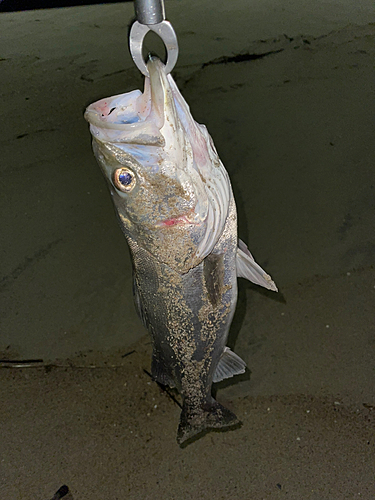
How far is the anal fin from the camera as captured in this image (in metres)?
1.90

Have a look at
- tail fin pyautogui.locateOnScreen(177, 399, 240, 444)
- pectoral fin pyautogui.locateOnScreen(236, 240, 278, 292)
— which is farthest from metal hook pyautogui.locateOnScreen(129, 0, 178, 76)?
tail fin pyautogui.locateOnScreen(177, 399, 240, 444)

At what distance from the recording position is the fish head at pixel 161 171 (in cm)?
122

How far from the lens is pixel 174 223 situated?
4.61ft

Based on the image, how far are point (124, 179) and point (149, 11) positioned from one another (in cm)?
54

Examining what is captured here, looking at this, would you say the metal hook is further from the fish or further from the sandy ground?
the sandy ground

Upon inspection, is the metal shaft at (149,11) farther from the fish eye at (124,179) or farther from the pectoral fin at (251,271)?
the pectoral fin at (251,271)

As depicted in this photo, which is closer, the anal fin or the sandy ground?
the anal fin

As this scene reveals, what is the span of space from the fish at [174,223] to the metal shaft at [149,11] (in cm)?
16

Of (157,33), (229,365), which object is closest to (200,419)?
(229,365)

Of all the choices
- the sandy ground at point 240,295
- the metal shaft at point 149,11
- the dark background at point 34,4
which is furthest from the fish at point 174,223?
the dark background at point 34,4

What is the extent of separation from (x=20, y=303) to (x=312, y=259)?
7.89 feet

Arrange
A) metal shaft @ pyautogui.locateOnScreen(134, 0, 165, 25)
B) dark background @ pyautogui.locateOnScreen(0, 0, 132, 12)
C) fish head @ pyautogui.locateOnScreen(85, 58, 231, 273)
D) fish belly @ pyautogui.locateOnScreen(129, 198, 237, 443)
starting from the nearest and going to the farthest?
1. metal shaft @ pyautogui.locateOnScreen(134, 0, 165, 25)
2. fish head @ pyautogui.locateOnScreen(85, 58, 231, 273)
3. fish belly @ pyautogui.locateOnScreen(129, 198, 237, 443)
4. dark background @ pyautogui.locateOnScreen(0, 0, 132, 12)

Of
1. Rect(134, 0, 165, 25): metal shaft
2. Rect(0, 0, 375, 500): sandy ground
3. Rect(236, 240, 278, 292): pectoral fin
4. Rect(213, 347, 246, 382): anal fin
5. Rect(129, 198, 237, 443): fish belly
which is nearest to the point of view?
Rect(134, 0, 165, 25): metal shaft

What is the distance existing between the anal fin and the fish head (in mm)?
625
